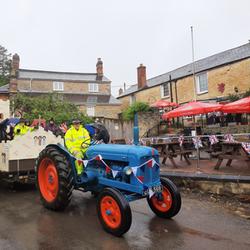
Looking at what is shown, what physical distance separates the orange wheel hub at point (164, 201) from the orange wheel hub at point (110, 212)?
3.48ft

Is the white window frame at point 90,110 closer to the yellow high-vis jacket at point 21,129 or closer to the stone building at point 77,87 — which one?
the stone building at point 77,87

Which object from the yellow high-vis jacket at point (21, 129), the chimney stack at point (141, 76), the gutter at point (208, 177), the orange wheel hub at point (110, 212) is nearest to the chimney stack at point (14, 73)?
the chimney stack at point (141, 76)

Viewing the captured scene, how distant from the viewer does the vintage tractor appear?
4305 mm

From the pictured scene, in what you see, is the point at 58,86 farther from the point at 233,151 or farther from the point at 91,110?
the point at 233,151

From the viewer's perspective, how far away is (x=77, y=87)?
35.8 metres

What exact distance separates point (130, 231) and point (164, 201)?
0.91m

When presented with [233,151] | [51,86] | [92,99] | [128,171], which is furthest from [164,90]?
[128,171]

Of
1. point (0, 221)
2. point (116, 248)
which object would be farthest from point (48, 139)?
point (116, 248)

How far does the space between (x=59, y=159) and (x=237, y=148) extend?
479 cm

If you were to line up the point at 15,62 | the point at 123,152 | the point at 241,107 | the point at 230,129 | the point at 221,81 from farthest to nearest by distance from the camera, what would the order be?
the point at 15,62, the point at 221,81, the point at 230,129, the point at 241,107, the point at 123,152

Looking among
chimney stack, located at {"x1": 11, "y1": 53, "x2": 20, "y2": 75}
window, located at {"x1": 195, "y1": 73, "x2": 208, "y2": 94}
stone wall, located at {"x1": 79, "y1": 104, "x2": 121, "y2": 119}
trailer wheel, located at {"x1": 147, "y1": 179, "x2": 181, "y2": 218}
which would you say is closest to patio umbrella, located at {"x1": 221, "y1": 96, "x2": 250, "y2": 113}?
trailer wheel, located at {"x1": 147, "y1": 179, "x2": 181, "y2": 218}

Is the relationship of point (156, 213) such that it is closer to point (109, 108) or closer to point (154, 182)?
point (154, 182)

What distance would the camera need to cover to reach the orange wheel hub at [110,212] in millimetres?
4195

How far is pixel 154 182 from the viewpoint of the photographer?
466 centimetres
